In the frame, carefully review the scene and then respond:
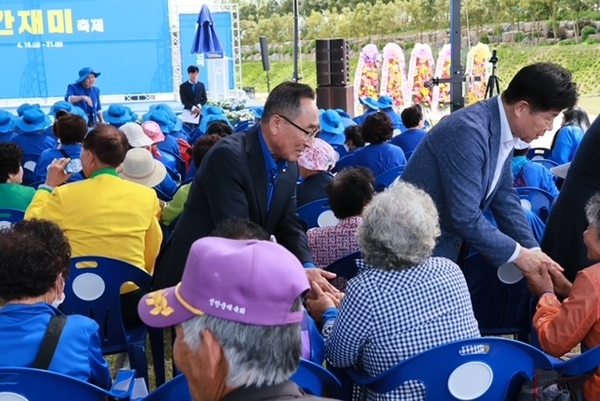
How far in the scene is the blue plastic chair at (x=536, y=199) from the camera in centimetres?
445

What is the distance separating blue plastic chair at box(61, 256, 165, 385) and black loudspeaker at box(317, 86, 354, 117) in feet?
34.0

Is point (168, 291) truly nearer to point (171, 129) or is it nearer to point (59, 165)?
point (59, 165)

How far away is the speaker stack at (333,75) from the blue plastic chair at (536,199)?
29.6 feet

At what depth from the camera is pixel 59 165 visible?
4.07 metres

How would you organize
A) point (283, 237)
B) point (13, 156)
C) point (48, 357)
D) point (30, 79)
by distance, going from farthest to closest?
point (30, 79) < point (13, 156) < point (283, 237) < point (48, 357)

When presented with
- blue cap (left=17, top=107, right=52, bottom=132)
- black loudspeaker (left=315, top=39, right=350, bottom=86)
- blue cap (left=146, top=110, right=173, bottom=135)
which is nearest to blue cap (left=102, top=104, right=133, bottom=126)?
blue cap (left=146, top=110, right=173, bottom=135)

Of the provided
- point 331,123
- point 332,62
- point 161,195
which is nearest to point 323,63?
point 332,62

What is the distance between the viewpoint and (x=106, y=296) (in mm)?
3145

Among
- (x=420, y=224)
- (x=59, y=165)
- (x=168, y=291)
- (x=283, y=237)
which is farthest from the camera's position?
(x=59, y=165)

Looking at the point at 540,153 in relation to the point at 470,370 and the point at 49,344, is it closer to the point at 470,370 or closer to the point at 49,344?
the point at 470,370

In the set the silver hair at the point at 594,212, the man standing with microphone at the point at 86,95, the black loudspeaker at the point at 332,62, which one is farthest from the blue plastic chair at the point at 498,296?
the black loudspeaker at the point at 332,62

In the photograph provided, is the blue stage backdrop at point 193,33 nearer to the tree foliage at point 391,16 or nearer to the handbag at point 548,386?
the tree foliage at point 391,16

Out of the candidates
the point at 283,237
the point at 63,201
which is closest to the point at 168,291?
the point at 283,237

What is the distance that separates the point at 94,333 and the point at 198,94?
12.0 m
